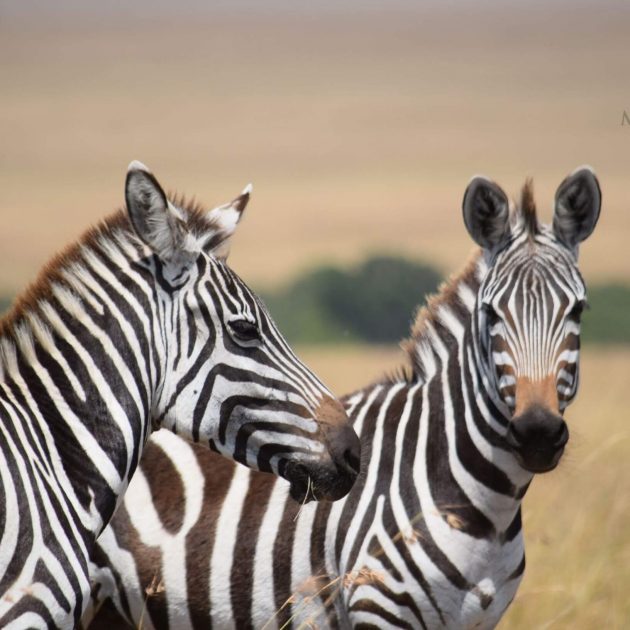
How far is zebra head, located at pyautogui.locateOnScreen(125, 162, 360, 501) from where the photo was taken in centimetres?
513

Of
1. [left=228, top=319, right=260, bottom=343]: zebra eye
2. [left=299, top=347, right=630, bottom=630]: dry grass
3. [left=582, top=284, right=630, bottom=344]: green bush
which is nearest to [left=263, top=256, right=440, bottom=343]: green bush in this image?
[left=582, top=284, right=630, bottom=344]: green bush

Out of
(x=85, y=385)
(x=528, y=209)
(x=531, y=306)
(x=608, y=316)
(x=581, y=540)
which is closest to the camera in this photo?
(x=85, y=385)

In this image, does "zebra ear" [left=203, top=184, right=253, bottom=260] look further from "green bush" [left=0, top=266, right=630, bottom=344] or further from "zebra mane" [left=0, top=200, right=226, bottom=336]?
"green bush" [left=0, top=266, right=630, bottom=344]

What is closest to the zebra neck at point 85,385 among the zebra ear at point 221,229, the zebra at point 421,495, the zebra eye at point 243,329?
the zebra eye at point 243,329

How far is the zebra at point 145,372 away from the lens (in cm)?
501

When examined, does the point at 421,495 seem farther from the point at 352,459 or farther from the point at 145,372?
the point at 145,372

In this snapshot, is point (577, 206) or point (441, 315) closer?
point (577, 206)

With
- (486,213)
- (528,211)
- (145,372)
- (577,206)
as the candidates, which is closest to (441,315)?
(486,213)

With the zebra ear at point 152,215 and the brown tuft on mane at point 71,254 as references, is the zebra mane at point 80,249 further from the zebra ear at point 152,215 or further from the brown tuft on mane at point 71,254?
the zebra ear at point 152,215

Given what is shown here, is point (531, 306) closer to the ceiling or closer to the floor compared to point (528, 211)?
closer to the floor

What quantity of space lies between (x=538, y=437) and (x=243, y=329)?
169 centimetres

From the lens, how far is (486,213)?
6578mm

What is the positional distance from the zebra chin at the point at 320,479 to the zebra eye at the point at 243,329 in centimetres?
62

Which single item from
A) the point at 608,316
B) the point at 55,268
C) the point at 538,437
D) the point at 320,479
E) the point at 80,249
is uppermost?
the point at 608,316
